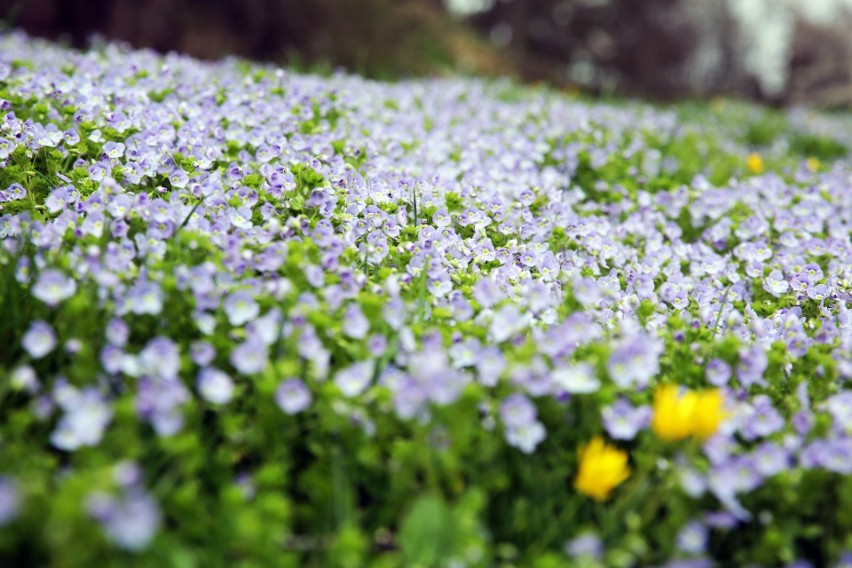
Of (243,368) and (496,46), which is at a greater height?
(243,368)

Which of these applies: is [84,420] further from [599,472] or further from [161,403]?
[599,472]

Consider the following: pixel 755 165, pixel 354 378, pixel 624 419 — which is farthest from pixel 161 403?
pixel 755 165

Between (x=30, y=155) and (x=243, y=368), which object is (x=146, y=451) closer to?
(x=243, y=368)

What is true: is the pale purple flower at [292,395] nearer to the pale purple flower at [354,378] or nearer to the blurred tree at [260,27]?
the pale purple flower at [354,378]

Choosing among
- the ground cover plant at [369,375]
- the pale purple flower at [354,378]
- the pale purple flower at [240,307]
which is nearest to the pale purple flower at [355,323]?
the ground cover plant at [369,375]

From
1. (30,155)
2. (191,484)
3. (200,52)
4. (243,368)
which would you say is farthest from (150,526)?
(200,52)

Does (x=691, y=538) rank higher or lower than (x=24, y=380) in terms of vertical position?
higher
